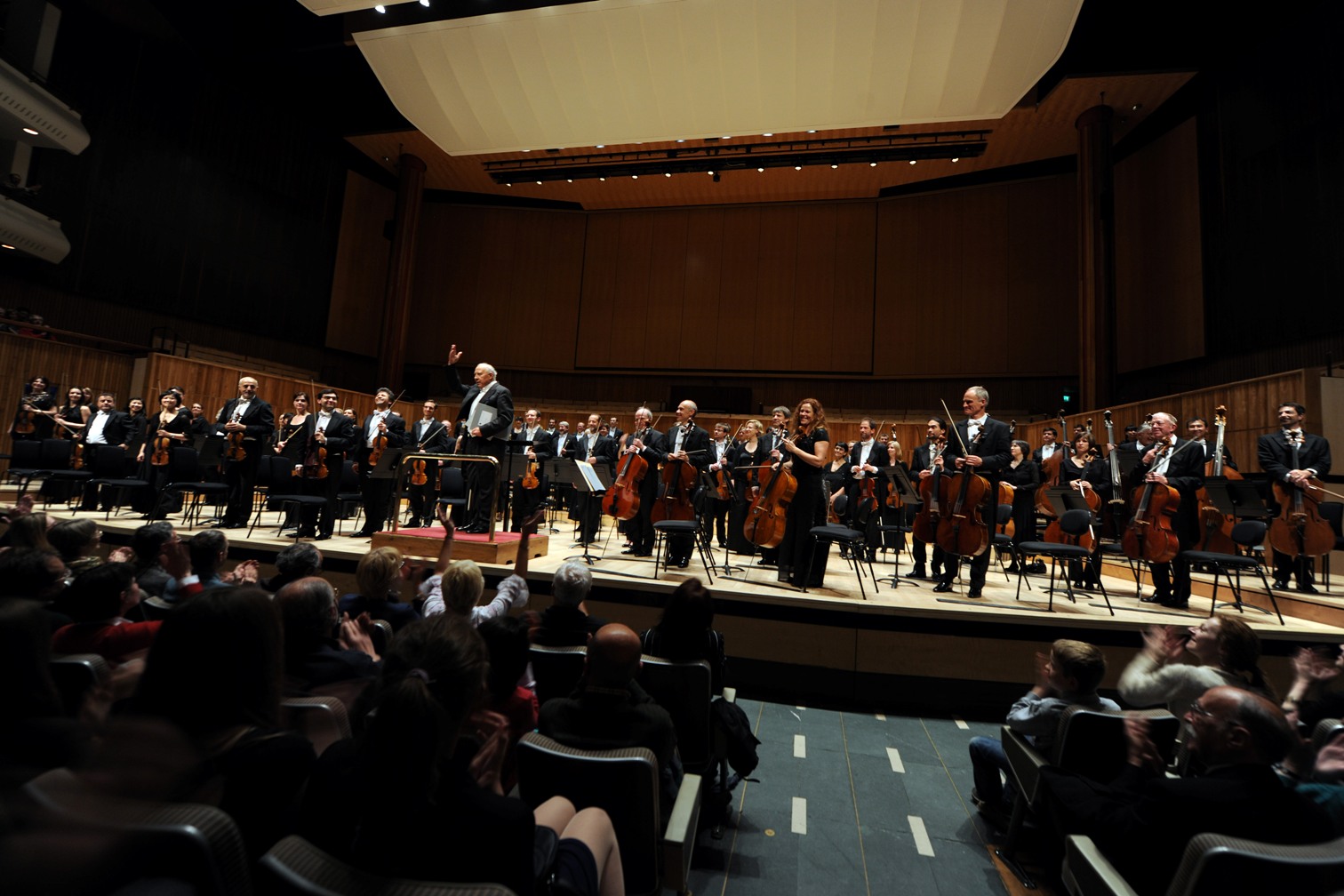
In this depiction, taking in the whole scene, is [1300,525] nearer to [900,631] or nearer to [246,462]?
[900,631]

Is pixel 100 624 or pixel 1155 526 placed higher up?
pixel 1155 526

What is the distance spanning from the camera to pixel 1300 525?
5.28 meters

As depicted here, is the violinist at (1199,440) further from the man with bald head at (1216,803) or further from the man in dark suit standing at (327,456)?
the man in dark suit standing at (327,456)

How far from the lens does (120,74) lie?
35.3ft

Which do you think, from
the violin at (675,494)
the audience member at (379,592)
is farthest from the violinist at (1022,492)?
the audience member at (379,592)

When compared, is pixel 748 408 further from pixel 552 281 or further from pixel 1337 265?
pixel 1337 265

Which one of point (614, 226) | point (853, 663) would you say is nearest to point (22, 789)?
point (853, 663)

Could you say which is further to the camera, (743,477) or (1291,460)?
(743,477)

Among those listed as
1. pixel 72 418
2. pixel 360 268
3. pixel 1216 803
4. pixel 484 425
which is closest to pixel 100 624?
pixel 1216 803

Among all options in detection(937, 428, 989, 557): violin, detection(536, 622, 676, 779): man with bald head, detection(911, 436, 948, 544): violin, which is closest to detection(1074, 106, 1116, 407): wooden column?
detection(911, 436, 948, 544): violin

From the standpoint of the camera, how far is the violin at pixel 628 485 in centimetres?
584

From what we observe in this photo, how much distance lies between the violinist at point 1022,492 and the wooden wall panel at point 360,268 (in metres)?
13.7

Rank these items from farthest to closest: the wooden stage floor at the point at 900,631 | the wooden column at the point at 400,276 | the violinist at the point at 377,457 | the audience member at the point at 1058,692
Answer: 1. the wooden column at the point at 400,276
2. the violinist at the point at 377,457
3. the wooden stage floor at the point at 900,631
4. the audience member at the point at 1058,692

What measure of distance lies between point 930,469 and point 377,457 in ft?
18.5
